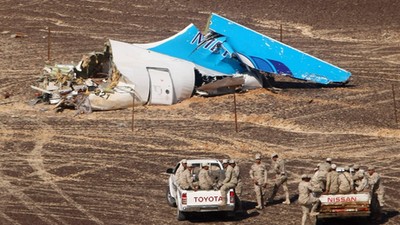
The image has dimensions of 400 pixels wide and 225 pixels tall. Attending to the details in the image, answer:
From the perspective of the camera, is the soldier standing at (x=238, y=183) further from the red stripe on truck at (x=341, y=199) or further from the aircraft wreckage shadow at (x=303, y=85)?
the aircraft wreckage shadow at (x=303, y=85)

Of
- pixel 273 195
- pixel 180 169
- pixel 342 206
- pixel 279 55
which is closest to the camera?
pixel 342 206

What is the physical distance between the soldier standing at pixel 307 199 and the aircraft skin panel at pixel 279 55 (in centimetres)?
1780

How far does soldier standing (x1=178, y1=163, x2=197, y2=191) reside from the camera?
27.8 m

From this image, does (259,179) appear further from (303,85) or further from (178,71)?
(303,85)

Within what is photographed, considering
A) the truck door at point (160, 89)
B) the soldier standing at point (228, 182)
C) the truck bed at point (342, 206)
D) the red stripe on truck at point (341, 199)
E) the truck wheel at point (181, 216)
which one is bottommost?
the truck wheel at point (181, 216)

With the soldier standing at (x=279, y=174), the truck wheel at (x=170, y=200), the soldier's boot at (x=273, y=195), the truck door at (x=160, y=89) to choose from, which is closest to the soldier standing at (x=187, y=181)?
the truck wheel at (x=170, y=200)

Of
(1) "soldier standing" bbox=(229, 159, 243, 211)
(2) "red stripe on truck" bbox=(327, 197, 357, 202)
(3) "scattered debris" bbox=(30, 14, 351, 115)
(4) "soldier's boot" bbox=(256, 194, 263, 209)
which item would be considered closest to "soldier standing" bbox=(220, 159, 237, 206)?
(1) "soldier standing" bbox=(229, 159, 243, 211)

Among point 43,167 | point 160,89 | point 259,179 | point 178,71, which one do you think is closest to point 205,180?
point 259,179

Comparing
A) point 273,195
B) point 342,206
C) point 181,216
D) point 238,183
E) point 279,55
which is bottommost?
point 181,216

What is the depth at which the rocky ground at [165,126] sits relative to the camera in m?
30.6

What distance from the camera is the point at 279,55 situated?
4475 centimetres

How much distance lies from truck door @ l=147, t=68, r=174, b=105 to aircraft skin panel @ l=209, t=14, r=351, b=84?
3.72 meters

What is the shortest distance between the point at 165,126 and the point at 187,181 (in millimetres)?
11961

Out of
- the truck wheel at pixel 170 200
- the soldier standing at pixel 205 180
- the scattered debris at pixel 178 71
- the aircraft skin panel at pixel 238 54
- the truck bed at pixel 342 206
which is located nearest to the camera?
the truck bed at pixel 342 206
